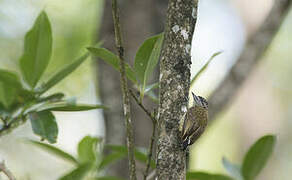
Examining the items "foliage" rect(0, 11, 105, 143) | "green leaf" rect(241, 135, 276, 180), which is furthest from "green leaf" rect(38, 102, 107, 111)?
"green leaf" rect(241, 135, 276, 180)

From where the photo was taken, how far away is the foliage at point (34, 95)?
71.6 inches

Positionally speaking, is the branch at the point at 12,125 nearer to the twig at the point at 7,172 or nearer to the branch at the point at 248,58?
the twig at the point at 7,172

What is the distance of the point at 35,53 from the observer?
6.38 feet

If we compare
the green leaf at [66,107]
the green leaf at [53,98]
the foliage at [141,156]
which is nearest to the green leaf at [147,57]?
the green leaf at [66,107]

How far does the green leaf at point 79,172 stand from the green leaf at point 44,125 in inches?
28.2

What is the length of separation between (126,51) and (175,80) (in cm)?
281

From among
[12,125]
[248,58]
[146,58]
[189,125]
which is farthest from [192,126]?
[248,58]

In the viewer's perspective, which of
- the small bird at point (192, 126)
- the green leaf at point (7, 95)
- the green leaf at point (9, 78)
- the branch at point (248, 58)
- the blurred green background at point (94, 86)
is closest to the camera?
the small bird at point (192, 126)

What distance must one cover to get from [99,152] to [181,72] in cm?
93

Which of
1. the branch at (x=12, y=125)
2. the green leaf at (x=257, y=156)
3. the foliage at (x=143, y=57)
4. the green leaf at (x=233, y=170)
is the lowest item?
the green leaf at (x=233, y=170)

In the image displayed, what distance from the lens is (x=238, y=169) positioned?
2.36 m

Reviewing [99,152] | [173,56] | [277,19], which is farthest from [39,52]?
[277,19]

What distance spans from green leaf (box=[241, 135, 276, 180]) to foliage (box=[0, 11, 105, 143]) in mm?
935

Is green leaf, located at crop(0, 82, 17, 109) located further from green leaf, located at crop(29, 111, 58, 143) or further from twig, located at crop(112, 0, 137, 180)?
twig, located at crop(112, 0, 137, 180)
